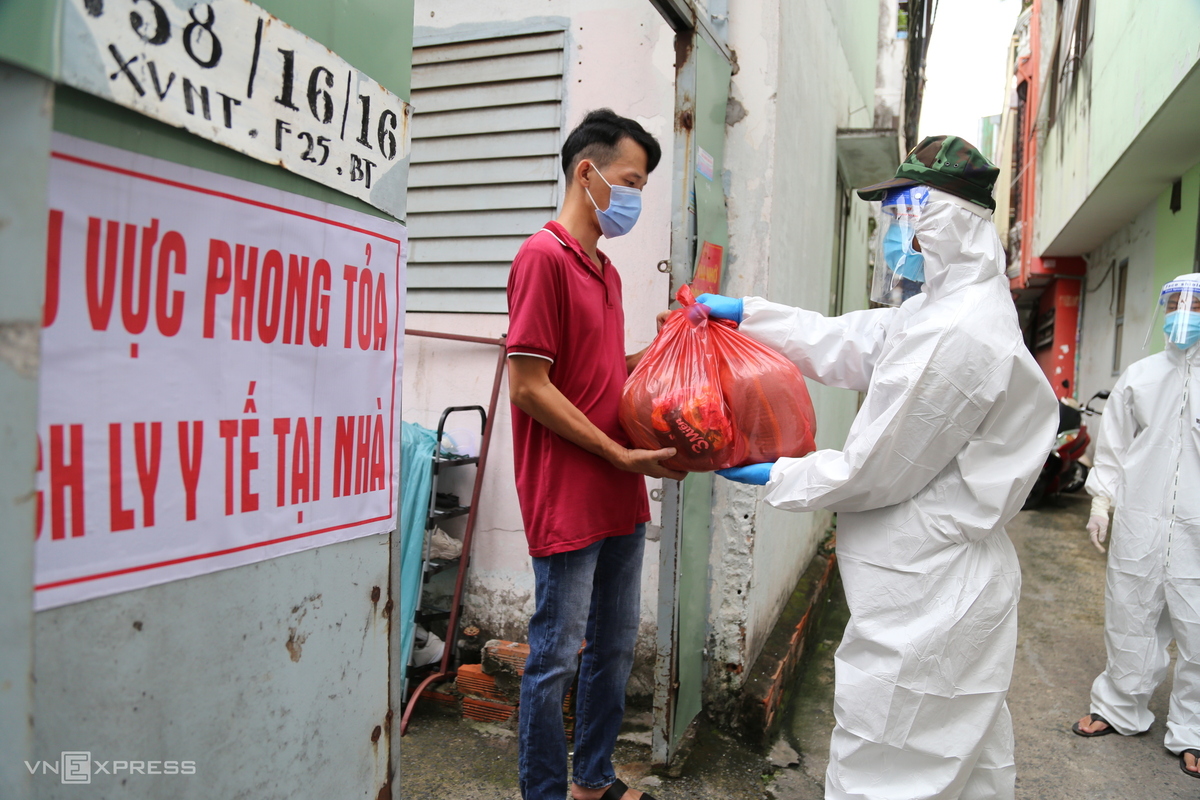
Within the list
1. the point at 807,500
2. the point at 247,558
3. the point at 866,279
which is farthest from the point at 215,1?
the point at 866,279

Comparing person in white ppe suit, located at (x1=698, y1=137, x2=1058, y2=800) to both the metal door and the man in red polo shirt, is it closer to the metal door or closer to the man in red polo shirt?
the man in red polo shirt

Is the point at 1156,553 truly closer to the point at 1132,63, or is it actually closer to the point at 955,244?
the point at 955,244

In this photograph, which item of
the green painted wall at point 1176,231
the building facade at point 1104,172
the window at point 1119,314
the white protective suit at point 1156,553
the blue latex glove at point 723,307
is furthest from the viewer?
the window at point 1119,314

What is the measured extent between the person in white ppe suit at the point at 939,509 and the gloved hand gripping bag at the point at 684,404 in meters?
0.17

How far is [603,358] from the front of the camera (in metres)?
1.95

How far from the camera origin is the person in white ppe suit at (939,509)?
5.42 feet

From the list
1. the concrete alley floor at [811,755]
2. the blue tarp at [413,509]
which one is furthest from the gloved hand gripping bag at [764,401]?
the blue tarp at [413,509]

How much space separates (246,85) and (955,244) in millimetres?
1561

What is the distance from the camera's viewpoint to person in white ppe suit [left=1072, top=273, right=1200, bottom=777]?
3045 mm

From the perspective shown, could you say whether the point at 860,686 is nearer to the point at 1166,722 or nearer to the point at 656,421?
the point at 656,421

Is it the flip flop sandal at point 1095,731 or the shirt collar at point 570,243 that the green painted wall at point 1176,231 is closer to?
the flip flop sandal at point 1095,731

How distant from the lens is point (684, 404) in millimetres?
1804

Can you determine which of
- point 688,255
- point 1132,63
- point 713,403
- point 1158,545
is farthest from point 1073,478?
point 713,403

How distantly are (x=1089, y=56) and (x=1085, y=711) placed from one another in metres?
7.79
